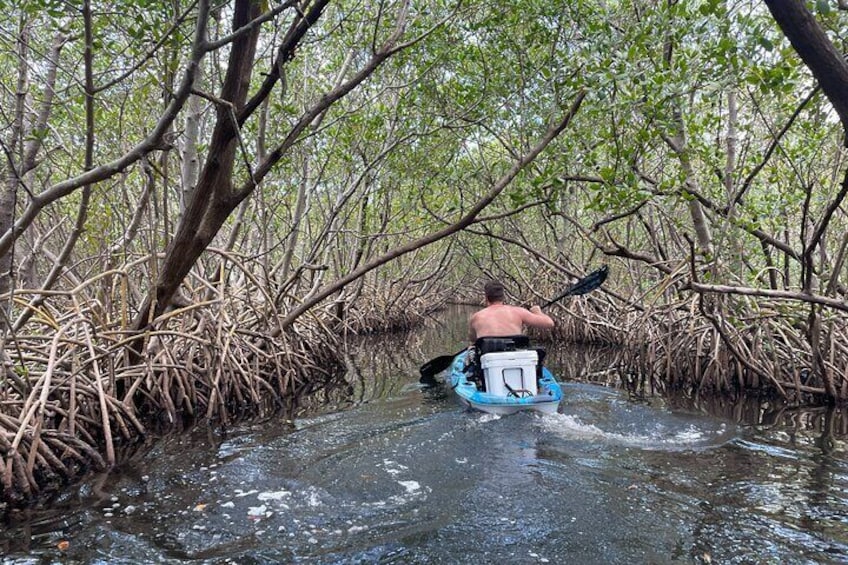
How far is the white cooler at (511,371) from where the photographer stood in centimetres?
497

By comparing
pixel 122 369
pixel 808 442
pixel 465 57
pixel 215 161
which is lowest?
pixel 808 442

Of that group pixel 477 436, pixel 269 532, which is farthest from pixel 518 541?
pixel 477 436

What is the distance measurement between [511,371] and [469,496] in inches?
73.5

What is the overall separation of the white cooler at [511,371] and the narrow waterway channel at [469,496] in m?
0.27

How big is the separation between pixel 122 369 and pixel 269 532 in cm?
275

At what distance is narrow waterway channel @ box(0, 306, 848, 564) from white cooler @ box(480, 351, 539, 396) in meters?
0.27

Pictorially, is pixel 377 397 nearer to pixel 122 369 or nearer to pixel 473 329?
pixel 473 329

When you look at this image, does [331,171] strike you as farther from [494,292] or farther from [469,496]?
[469,496]

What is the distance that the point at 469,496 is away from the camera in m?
3.25

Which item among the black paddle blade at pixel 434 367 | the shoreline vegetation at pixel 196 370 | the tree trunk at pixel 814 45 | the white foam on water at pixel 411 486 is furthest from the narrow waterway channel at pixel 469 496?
the black paddle blade at pixel 434 367

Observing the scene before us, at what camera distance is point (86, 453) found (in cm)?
394

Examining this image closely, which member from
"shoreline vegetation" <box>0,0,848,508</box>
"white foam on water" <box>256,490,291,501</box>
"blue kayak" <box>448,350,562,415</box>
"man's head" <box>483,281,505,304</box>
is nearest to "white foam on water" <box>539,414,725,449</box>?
"blue kayak" <box>448,350,562,415</box>

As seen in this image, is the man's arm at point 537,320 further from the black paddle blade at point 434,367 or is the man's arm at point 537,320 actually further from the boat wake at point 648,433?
the black paddle blade at point 434,367

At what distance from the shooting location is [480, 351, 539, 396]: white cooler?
497cm
